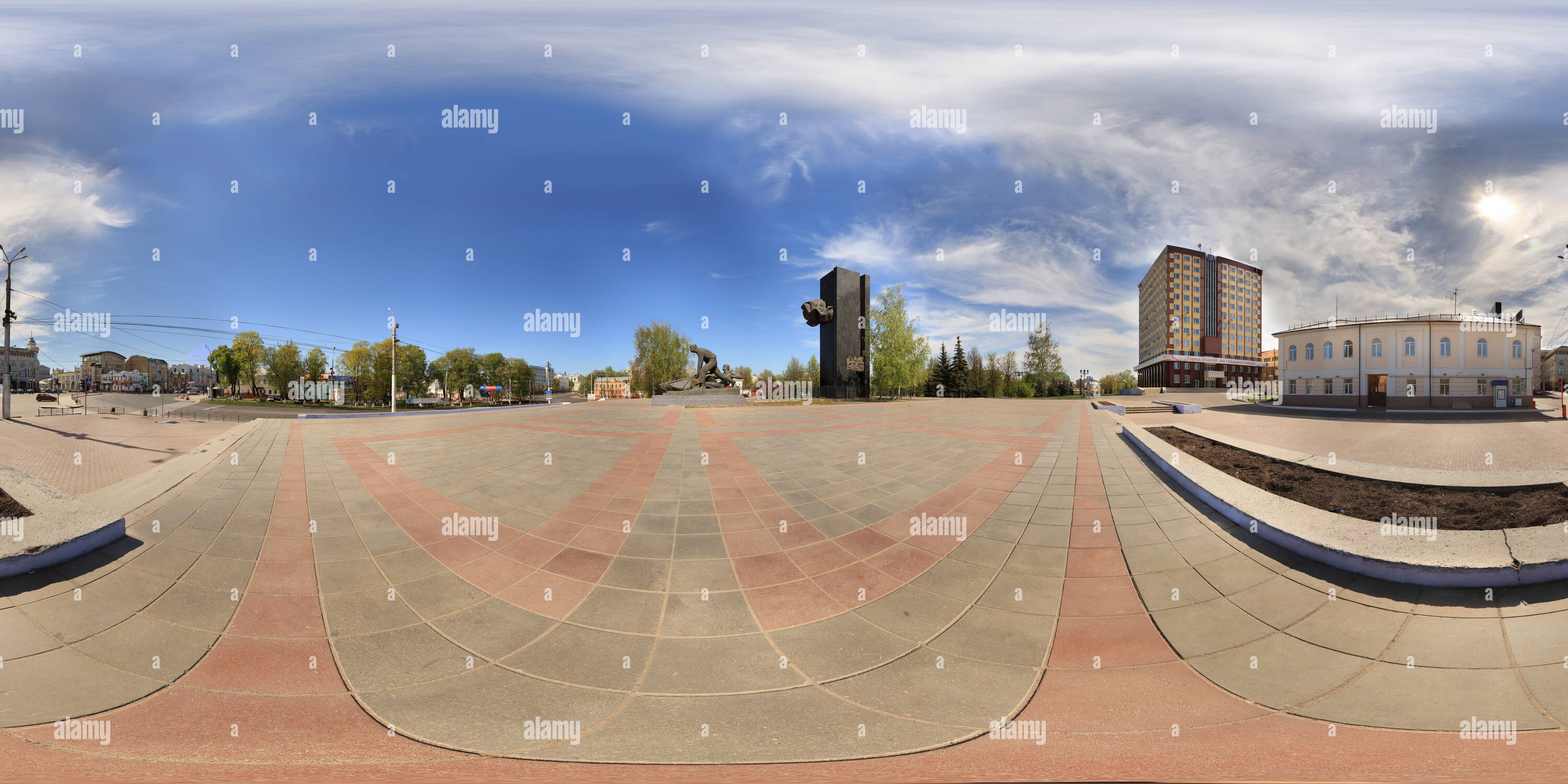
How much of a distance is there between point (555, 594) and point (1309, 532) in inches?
268

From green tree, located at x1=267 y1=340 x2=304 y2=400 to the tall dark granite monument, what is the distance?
2197 inches

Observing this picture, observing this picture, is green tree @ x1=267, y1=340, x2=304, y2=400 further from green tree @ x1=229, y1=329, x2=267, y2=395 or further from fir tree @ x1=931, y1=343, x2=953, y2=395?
fir tree @ x1=931, y1=343, x2=953, y2=395

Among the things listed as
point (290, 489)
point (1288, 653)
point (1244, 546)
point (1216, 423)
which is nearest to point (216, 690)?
point (290, 489)

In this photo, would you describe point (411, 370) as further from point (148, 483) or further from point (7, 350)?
point (148, 483)

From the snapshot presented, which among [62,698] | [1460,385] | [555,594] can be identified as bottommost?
[62,698]

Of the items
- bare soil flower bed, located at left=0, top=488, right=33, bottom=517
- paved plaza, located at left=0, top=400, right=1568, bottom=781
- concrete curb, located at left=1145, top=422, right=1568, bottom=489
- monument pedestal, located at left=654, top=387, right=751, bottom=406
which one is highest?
monument pedestal, located at left=654, top=387, right=751, bottom=406

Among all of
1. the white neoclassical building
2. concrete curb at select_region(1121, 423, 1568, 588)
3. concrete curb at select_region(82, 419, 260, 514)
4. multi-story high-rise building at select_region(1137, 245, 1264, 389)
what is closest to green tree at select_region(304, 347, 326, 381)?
concrete curb at select_region(82, 419, 260, 514)

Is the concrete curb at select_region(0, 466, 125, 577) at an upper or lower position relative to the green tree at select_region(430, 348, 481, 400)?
lower

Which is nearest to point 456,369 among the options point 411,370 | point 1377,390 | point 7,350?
point 411,370

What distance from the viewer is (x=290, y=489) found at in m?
6.75

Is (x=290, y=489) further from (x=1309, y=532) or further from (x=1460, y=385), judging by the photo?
(x=1460, y=385)

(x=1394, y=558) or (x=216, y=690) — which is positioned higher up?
(x=1394, y=558)

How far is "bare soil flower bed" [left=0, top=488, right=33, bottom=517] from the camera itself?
16.3 feet

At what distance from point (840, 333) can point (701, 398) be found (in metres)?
11.3
